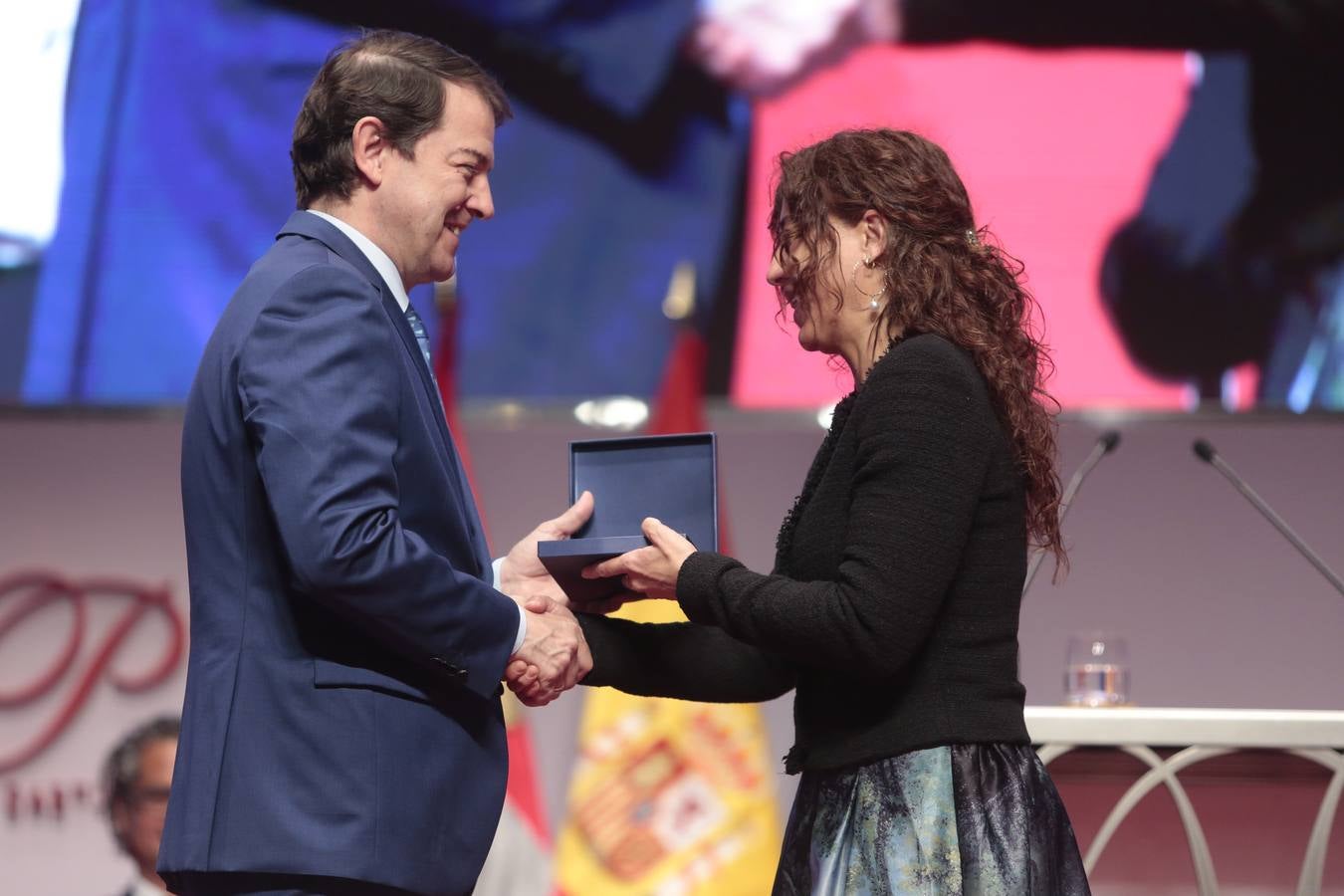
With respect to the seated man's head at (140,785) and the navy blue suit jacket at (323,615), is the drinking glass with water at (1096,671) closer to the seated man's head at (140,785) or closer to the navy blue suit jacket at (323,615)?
the navy blue suit jacket at (323,615)

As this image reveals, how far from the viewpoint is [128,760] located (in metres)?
3.70

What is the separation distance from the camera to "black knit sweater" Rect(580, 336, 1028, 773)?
1442 millimetres

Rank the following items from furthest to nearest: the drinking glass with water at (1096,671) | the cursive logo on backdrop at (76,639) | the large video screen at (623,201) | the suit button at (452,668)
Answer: the cursive logo on backdrop at (76,639) → the large video screen at (623,201) → the drinking glass with water at (1096,671) → the suit button at (452,668)

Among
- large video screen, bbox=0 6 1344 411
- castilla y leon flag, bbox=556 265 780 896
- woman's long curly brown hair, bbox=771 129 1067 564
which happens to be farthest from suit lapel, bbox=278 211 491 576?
large video screen, bbox=0 6 1344 411

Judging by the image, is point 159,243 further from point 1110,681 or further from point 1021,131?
point 1110,681

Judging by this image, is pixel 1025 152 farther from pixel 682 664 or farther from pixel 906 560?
pixel 906 560

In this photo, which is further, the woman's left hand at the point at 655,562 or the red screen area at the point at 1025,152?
the red screen area at the point at 1025,152

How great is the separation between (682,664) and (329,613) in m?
0.55

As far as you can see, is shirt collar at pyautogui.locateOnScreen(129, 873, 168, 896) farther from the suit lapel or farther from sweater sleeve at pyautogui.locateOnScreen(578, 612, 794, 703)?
the suit lapel

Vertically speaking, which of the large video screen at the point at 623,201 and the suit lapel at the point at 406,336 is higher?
the large video screen at the point at 623,201

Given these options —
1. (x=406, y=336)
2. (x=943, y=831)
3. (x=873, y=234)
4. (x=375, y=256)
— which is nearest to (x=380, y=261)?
(x=375, y=256)

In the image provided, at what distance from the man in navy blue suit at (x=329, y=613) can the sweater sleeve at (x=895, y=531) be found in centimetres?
33

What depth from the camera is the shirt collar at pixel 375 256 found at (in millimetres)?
1632

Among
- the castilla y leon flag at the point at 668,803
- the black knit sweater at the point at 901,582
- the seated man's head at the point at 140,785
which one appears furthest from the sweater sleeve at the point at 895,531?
the seated man's head at the point at 140,785
